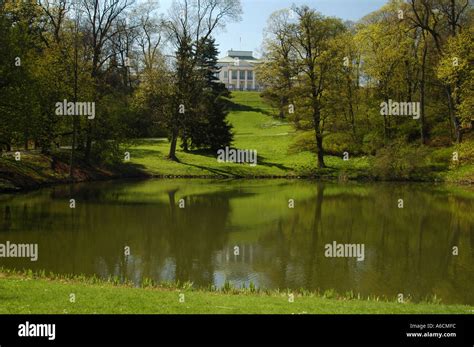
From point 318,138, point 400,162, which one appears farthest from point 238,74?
point 400,162

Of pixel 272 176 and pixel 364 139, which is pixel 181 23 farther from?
pixel 364 139

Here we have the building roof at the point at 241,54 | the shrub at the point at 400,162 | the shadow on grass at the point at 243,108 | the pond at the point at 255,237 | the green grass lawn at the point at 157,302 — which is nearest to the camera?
the green grass lawn at the point at 157,302

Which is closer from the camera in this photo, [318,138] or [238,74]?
[318,138]

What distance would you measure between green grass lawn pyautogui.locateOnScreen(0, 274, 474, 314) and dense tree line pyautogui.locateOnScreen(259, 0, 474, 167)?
33843mm

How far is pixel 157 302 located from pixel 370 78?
42.4 meters

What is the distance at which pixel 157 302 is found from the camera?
1024 cm

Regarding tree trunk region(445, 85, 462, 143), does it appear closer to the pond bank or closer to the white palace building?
the pond bank

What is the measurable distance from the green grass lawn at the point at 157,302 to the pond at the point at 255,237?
6.57 feet

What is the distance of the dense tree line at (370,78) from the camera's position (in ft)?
146

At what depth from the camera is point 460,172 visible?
41344 millimetres

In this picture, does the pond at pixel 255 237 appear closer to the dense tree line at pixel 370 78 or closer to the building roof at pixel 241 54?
the dense tree line at pixel 370 78

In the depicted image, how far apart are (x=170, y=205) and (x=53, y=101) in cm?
1367

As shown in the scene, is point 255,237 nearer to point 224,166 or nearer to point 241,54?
point 224,166

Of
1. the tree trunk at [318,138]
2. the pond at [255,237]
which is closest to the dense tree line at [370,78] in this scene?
the tree trunk at [318,138]
